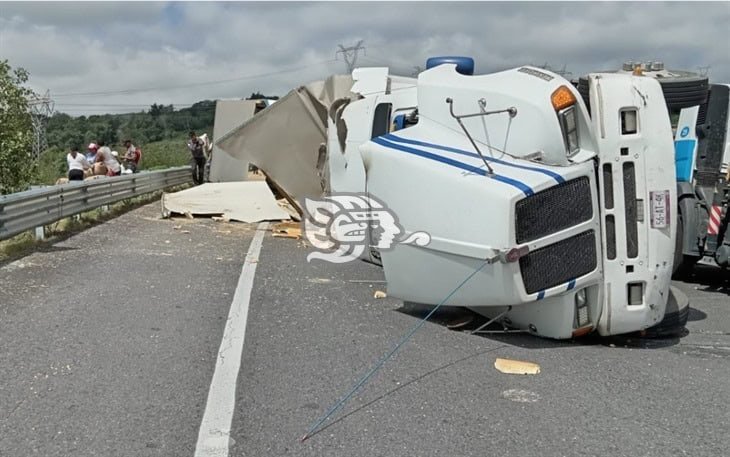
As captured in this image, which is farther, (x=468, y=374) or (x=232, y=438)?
(x=468, y=374)

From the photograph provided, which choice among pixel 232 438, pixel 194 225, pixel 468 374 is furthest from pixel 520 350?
pixel 194 225

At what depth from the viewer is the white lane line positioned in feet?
12.3

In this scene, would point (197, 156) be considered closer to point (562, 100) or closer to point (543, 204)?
point (562, 100)

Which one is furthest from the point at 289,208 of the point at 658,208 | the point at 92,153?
the point at 658,208

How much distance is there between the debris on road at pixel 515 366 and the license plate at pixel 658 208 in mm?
1442

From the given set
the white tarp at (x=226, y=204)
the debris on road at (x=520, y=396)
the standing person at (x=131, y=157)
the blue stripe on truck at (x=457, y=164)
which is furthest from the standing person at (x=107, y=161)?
the debris on road at (x=520, y=396)

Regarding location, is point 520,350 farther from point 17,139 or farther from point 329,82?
point 17,139

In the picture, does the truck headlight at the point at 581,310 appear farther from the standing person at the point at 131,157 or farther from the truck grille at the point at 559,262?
the standing person at the point at 131,157

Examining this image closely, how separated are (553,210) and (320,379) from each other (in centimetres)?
204

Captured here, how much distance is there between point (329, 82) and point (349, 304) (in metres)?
5.45

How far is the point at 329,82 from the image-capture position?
37.4 ft

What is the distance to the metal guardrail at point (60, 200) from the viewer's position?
8719 millimetres

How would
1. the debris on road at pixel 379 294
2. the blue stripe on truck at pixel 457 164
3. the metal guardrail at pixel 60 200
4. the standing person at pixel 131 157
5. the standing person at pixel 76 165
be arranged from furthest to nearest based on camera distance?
the standing person at pixel 131 157
the standing person at pixel 76 165
the metal guardrail at pixel 60 200
the debris on road at pixel 379 294
the blue stripe on truck at pixel 457 164

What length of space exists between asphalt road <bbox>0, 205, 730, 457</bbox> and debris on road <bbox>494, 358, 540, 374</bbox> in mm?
69
